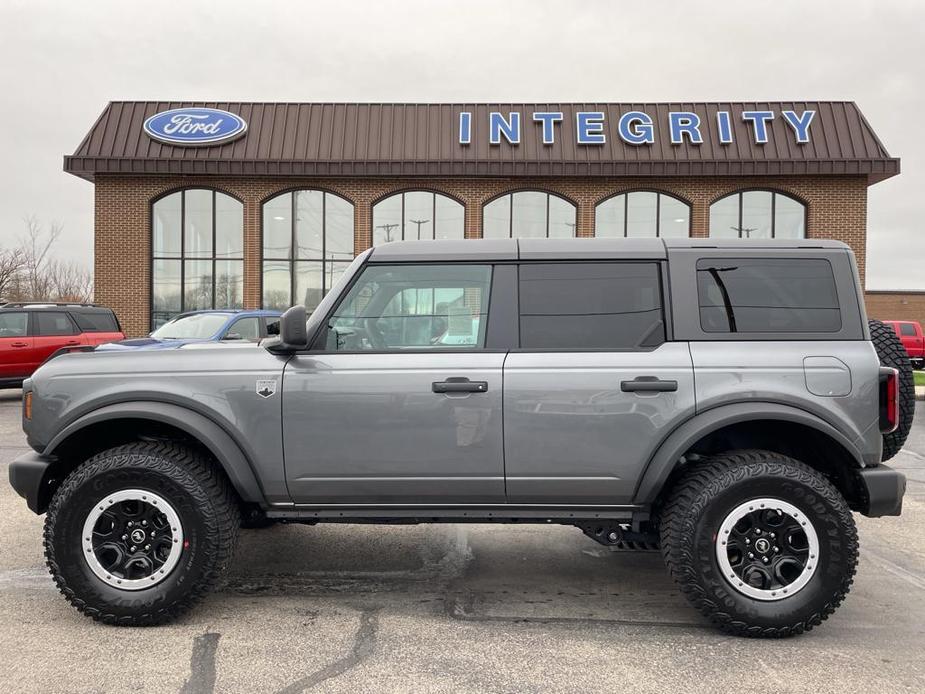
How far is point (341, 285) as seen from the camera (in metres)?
3.81

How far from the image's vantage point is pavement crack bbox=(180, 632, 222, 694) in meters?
2.96

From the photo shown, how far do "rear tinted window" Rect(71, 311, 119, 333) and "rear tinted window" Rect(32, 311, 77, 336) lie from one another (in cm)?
15

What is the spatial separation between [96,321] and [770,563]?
1392cm

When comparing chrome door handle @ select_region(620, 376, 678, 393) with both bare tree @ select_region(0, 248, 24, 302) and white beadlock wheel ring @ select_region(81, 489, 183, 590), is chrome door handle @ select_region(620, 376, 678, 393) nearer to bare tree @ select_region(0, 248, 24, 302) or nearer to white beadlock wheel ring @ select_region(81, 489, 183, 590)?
white beadlock wheel ring @ select_region(81, 489, 183, 590)

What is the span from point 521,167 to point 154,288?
1124 centimetres

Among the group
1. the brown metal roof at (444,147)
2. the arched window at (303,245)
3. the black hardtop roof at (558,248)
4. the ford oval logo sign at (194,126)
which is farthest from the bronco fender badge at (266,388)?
the ford oval logo sign at (194,126)

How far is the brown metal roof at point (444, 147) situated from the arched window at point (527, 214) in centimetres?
93

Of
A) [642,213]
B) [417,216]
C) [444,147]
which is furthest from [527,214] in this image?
[642,213]

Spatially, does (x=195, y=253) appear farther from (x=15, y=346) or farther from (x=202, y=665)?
(x=202, y=665)

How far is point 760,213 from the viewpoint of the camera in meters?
20.5

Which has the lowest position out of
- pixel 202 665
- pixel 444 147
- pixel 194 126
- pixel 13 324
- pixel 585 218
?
pixel 202 665

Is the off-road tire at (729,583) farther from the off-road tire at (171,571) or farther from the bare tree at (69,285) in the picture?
the bare tree at (69,285)

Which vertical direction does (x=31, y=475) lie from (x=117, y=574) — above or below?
above

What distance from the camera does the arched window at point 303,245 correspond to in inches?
813
